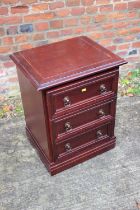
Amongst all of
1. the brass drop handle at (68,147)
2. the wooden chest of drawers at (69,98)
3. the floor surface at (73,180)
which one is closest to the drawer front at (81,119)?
the wooden chest of drawers at (69,98)

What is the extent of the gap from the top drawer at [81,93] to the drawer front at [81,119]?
8 centimetres

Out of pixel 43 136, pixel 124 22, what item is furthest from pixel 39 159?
pixel 124 22

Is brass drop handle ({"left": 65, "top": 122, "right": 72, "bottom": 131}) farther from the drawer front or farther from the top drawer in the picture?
the top drawer

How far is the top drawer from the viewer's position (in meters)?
2.06

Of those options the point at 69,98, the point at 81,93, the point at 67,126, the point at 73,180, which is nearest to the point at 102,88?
the point at 81,93

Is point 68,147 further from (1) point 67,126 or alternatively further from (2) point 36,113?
(2) point 36,113

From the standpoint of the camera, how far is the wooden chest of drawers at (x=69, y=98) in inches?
81.4

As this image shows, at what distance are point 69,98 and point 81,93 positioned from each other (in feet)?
0.34

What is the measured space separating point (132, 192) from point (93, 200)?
0.32 metres

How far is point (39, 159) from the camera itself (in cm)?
262

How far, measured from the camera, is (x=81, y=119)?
7.61ft

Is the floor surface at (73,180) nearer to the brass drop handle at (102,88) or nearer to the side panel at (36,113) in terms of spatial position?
the side panel at (36,113)

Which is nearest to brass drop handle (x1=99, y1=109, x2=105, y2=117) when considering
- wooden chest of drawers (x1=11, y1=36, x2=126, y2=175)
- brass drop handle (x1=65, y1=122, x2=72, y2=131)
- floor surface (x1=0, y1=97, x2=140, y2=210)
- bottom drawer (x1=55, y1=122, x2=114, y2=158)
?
wooden chest of drawers (x1=11, y1=36, x2=126, y2=175)

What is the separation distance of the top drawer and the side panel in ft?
0.28
